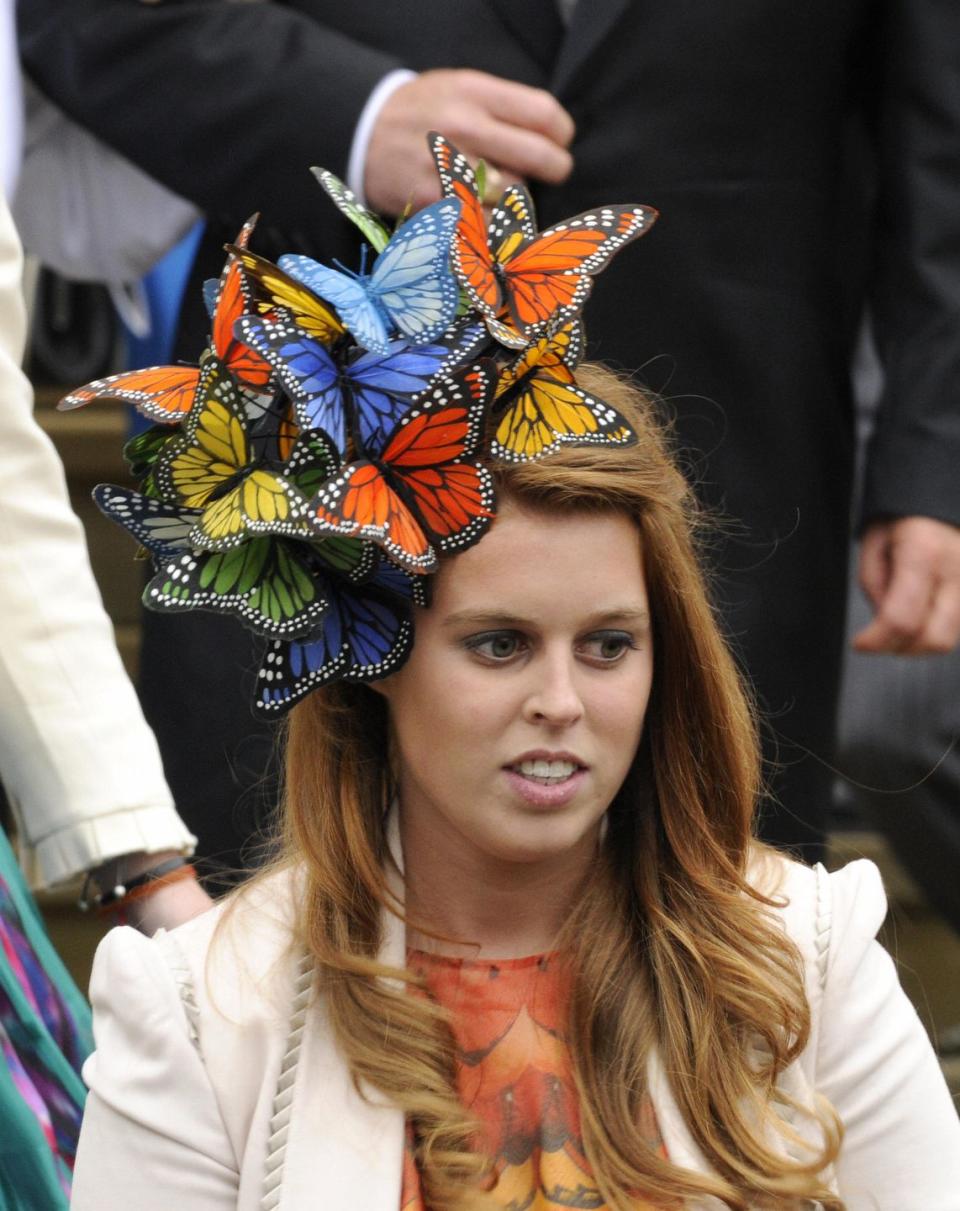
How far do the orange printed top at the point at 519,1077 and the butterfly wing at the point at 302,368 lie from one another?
0.58 m

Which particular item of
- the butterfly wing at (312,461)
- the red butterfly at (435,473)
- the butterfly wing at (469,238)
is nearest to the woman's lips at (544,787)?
the red butterfly at (435,473)

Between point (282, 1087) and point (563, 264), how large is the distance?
2.82 ft

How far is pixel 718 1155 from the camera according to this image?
2305mm

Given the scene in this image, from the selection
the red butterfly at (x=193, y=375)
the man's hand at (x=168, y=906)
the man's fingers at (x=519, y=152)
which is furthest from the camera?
the man's fingers at (x=519, y=152)

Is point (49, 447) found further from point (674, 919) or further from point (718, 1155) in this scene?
point (718, 1155)

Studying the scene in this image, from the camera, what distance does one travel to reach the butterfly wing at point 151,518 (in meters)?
2.36

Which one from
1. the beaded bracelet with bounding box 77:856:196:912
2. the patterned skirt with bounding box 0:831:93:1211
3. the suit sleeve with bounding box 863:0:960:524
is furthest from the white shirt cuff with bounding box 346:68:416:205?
the patterned skirt with bounding box 0:831:93:1211

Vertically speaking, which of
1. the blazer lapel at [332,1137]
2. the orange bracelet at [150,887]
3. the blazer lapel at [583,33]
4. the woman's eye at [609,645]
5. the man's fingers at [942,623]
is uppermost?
the blazer lapel at [583,33]

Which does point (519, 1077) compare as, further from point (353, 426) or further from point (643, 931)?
point (353, 426)

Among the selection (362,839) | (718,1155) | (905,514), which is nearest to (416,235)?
(362,839)

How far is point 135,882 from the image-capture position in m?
2.76

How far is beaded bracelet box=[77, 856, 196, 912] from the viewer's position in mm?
2754

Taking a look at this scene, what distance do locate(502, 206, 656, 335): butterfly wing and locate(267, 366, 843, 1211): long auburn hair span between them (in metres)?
0.14

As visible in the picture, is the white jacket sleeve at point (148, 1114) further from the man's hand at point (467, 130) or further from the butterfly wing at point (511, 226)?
the man's hand at point (467, 130)
